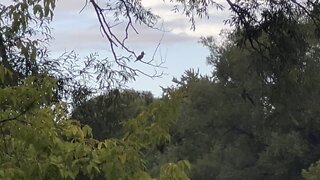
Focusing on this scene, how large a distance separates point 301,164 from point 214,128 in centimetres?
324

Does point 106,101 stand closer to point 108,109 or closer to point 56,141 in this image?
point 108,109

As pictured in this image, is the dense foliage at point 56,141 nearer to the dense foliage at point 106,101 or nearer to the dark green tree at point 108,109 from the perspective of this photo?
the dense foliage at point 106,101

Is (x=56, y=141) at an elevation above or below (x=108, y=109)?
below

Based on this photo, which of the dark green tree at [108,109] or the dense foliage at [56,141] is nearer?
the dense foliage at [56,141]

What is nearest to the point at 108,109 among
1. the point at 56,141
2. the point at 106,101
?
the point at 106,101

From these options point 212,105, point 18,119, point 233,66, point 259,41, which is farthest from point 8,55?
point 212,105

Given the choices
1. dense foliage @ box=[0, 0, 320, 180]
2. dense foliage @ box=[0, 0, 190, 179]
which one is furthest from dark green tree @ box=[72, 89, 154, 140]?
dense foliage @ box=[0, 0, 190, 179]

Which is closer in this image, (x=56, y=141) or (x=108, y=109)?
(x=56, y=141)

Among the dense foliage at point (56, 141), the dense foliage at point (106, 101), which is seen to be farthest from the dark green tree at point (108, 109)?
the dense foliage at point (56, 141)

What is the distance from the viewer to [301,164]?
2917 centimetres

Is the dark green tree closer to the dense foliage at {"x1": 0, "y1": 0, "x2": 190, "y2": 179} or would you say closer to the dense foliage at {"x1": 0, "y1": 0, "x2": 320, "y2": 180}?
the dense foliage at {"x1": 0, "y1": 0, "x2": 320, "y2": 180}

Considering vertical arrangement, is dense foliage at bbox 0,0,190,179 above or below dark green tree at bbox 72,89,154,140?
below

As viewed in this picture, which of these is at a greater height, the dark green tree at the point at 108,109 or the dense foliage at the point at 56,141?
the dark green tree at the point at 108,109

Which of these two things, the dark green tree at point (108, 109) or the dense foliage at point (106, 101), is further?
the dark green tree at point (108, 109)
